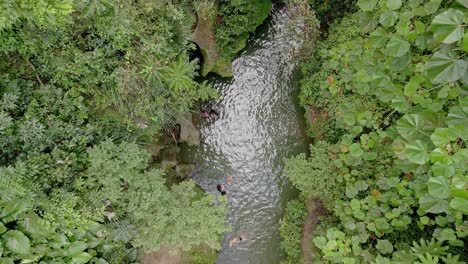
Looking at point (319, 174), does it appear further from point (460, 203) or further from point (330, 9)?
point (460, 203)

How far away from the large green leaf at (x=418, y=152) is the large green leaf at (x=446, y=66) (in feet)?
1.43

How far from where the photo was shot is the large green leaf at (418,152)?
2213 millimetres

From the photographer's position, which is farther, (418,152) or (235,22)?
(235,22)

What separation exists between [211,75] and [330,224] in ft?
15.0

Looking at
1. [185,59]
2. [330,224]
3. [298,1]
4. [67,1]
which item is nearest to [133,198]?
[185,59]

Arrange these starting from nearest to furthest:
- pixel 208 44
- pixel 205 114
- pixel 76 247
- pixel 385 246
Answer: pixel 385 246, pixel 76 247, pixel 208 44, pixel 205 114

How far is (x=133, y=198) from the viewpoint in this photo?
18.8 ft

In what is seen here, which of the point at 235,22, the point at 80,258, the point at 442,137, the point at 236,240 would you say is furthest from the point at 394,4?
the point at 236,240

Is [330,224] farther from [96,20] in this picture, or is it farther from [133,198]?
[96,20]

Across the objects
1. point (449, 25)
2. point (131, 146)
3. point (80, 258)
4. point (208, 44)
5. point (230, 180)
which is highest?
point (208, 44)

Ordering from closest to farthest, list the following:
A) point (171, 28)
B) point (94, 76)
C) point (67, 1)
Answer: point (67, 1) → point (94, 76) → point (171, 28)

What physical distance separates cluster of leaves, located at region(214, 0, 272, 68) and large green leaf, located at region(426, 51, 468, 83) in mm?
5695

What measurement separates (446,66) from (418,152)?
0.57 meters

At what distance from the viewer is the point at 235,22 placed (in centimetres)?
773
